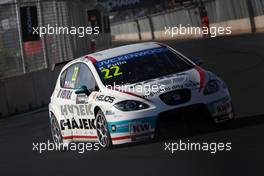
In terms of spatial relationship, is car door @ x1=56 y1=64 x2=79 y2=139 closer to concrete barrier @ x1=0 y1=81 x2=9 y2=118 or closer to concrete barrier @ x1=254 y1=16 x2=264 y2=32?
concrete barrier @ x1=0 y1=81 x2=9 y2=118

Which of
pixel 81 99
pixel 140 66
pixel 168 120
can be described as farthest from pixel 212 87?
pixel 81 99

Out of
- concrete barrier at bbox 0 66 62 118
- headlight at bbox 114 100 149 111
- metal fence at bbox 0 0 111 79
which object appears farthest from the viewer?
metal fence at bbox 0 0 111 79

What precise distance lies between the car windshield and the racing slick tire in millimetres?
545

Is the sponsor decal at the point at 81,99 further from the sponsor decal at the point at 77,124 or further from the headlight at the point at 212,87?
the headlight at the point at 212,87

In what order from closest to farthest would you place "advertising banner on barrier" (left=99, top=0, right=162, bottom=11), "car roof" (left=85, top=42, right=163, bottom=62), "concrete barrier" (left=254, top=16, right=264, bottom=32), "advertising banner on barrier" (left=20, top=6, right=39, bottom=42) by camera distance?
1. "car roof" (left=85, top=42, right=163, bottom=62)
2. "advertising banner on barrier" (left=20, top=6, right=39, bottom=42)
3. "concrete barrier" (left=254, top=16, right=264, bottom=32)
4. "advertising banner on barrier" (left=99, top=0, right=162, bottom=11)

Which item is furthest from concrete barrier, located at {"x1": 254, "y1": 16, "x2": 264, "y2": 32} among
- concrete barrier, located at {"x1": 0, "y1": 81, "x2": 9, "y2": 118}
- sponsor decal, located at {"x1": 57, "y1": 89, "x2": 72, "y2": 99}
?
sponsor decal, located at {"x1": 57, "y1": 89, "x2": 72, "y2": 99}

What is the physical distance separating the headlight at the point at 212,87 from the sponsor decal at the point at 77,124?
169 centimetres

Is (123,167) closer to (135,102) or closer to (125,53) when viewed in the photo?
(135,102)

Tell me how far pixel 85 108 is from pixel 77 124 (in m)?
0.56

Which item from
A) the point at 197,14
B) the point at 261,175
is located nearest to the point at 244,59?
the point at 261,175

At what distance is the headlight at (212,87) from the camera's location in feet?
35.4

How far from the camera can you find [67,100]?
40.3ft

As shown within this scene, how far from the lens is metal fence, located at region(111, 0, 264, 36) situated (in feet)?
150

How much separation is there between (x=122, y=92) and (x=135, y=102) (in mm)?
310
